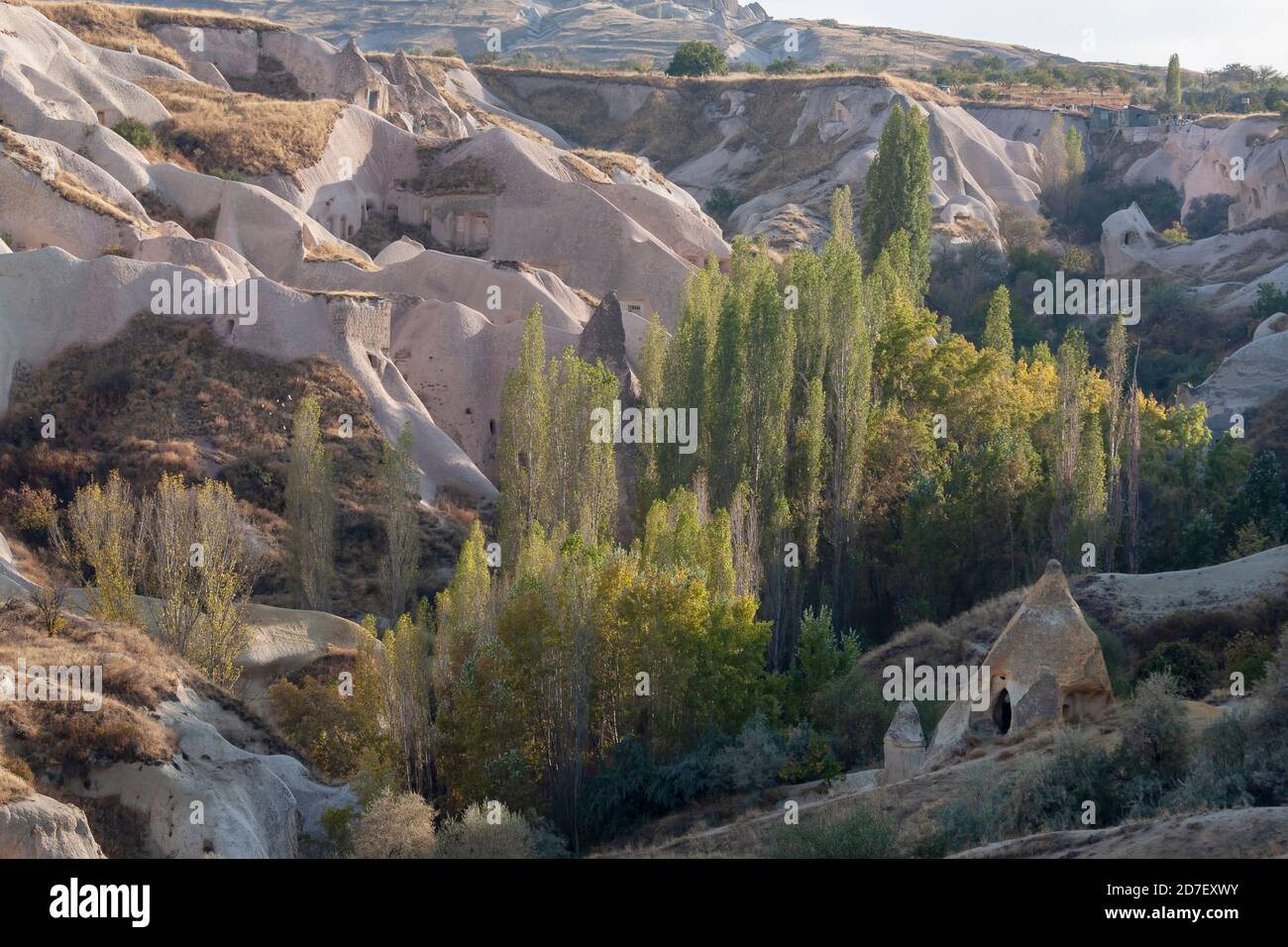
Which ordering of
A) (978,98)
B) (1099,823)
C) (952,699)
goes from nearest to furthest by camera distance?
(1099,823)
(952,699)
(978,98)

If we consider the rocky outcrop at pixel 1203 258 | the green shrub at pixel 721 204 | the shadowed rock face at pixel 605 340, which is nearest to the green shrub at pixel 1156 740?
the shadowed rock face at pixel 605 340

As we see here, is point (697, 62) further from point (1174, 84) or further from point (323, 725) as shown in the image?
point (323, 725)

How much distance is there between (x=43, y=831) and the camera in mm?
17250

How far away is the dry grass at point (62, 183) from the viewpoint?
41.5m

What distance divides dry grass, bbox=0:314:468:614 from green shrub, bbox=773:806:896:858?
1311 centimetres

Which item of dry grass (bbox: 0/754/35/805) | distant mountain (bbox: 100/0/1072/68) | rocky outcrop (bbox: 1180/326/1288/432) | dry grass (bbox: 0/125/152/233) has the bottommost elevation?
dry grass (bbox: 0/754/35/805)

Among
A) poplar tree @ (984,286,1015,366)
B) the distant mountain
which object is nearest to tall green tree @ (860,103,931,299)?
poplar tree @ (984,286,1015,366)

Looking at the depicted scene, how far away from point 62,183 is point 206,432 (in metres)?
9.91

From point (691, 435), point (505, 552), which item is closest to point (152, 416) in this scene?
point (505, 552)

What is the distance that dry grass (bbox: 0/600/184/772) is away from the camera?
65.8 feet

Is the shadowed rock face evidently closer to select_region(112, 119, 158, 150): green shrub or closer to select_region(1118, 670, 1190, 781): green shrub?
select_region(112, 119, 158, 150): green shrub

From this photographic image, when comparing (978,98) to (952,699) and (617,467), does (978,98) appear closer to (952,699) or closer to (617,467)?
(617,467)

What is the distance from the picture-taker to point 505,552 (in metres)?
32.8
